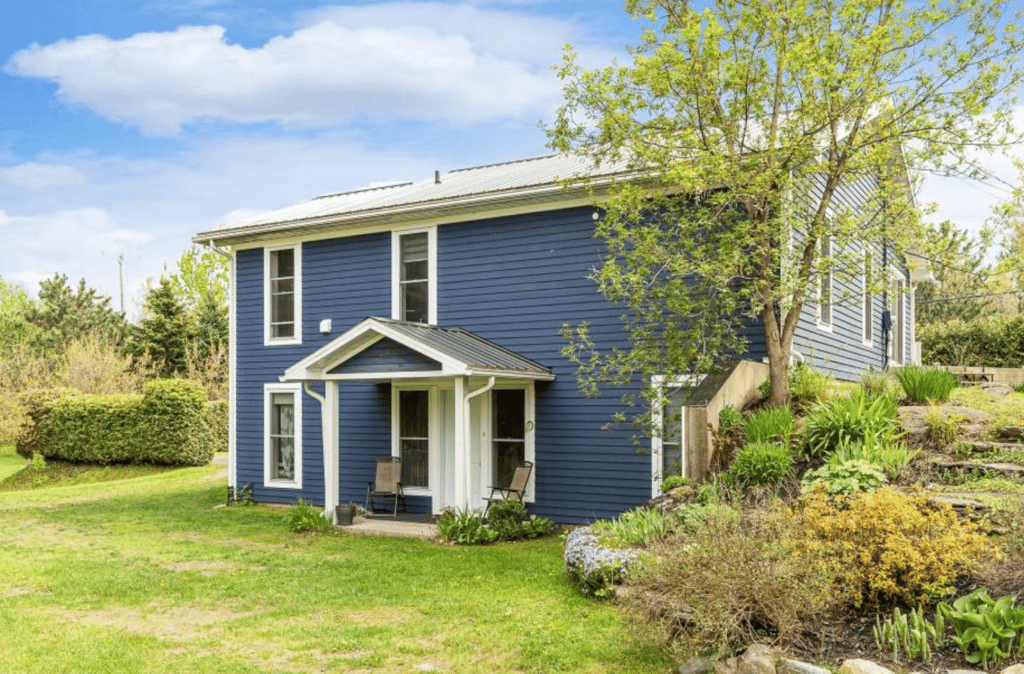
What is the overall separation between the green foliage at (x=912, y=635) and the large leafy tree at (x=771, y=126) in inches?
189

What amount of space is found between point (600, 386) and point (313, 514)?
175 inches

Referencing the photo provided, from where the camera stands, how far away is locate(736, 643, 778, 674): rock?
17.4ft

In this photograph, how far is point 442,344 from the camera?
1224 cm

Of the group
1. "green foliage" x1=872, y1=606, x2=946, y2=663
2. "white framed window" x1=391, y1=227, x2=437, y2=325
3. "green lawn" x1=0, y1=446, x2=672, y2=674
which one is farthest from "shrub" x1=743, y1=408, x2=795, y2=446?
"white framed window" x1=391, y1=227, x2=437, y2=325

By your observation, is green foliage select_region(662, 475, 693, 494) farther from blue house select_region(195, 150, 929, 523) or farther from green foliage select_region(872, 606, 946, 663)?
green foliage select_region(872, 606, 946, 663)

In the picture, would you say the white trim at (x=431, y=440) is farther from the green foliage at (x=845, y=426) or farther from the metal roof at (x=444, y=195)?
the green foliage at (x=845, y=426)

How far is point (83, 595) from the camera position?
9.00 m

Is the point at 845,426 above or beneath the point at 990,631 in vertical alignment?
above

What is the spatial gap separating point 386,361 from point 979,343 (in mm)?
18458

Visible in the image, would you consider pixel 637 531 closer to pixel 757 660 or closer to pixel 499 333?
pixel 757 660

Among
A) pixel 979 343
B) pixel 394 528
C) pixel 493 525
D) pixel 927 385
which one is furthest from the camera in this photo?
pixel 979 343

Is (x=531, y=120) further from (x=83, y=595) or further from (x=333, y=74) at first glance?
(x=83, y=595)

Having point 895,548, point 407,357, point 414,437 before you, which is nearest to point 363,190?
point 414,437

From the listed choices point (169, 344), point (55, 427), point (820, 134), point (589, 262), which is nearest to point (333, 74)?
point (589, 262)
